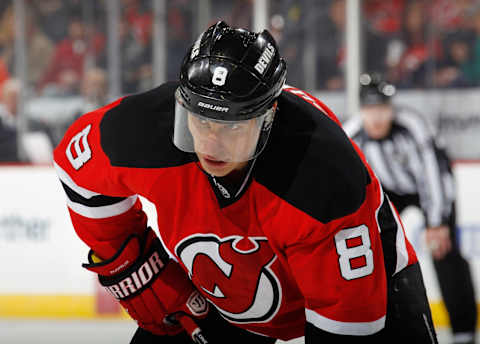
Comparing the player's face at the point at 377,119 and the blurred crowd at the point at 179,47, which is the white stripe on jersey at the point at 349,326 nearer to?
the player's face at the point at 377,119

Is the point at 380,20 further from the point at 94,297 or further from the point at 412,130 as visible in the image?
the point at 94,297

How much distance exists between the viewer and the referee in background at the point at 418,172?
338 centimetres

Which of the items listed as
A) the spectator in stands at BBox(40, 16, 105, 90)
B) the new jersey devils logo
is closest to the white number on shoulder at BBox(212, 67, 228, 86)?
the new jersey devils logo

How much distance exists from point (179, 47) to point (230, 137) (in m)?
2.72

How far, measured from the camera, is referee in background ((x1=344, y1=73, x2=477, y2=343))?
3.38 metres

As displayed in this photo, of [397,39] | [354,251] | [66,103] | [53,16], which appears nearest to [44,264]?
[66,103]

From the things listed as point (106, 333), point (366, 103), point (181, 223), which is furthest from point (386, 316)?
point (106, 333)

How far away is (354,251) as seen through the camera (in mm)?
1278

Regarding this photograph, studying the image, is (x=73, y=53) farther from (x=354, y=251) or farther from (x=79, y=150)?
(x=354, y=251)

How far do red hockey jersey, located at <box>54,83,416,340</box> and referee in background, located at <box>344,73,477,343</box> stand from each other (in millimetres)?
1887

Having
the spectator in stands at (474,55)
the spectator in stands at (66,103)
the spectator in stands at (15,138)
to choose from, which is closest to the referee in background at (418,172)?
the spectator in stands at (474,55)

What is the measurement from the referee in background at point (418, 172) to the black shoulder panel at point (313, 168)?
2100 millimetres

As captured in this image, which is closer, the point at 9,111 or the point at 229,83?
the point at 229,83

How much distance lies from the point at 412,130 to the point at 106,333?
5.58ft
